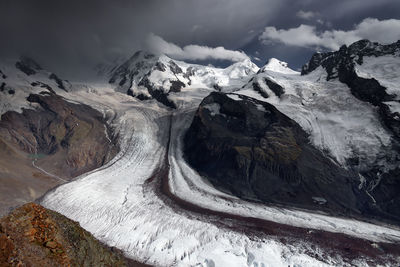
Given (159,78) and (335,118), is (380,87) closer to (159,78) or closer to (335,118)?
(335,118)

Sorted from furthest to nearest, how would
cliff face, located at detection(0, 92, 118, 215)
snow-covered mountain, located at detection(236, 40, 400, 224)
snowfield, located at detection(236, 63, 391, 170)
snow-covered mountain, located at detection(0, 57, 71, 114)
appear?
1. snow-covered mountain, located at detection(0, 57, 71, 114)
2. snowfield, located at detection(236, 63, 391, 170)
3. cliff face, located at detection(0, 92, 118, 215)
4. snow-covered mountain, located at detection(236, 40, 400, 224)

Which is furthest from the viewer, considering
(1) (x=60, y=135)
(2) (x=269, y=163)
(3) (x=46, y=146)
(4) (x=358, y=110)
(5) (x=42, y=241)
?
(1) (x=60, y=135)

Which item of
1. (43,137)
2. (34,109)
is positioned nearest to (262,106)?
(43,137)

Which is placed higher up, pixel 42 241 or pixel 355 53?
pixel 355 53

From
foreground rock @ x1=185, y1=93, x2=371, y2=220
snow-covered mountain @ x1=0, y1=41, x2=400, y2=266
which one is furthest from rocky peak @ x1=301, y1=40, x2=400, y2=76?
foreground rock @ x1=185, y1=93, x2=371, y2=220

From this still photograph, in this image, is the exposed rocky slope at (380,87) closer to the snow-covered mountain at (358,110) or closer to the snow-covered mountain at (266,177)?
the snow-covered mountain at (358,110)

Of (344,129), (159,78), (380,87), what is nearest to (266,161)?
(344,129)

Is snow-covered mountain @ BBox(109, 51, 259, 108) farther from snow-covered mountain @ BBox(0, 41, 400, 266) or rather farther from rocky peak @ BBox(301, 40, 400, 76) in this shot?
rocky peak @ BBox(301, 40, 400, 76)
